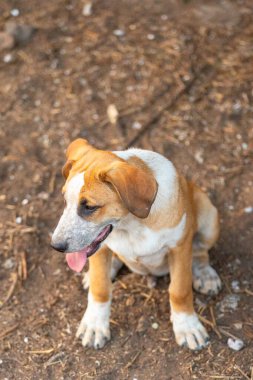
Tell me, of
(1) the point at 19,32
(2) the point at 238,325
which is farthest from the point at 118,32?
(2) the point at 238,325

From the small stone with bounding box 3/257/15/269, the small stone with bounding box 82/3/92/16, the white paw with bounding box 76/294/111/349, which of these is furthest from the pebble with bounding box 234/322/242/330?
the small stone with bounding box 82/3/92/16

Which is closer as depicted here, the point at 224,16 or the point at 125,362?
the point at 125,362

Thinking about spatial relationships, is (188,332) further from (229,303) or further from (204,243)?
(204,243)

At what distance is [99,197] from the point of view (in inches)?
135

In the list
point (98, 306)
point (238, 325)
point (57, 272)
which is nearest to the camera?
point (98, 306)

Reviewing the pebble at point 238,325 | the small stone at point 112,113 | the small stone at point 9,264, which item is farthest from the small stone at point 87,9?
the pebble at point 238,325

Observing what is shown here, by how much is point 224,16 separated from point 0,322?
418cm

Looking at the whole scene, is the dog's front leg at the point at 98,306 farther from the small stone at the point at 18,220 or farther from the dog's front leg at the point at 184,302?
the small stone at the point at 18,220

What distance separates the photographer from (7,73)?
6488 millimetres

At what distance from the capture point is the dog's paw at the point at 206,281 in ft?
14.9

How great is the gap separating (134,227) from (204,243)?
3.07ft

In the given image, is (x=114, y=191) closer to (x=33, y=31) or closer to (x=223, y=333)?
(x=223, y=333)

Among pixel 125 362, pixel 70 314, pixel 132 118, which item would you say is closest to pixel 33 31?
pixel 132 118

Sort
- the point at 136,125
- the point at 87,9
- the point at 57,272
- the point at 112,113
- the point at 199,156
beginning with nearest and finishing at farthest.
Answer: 1. the point at 57,272
2. the point at 199,156
3. the point at 136,125
4. the point at 112,113
5. the point at 87,9
